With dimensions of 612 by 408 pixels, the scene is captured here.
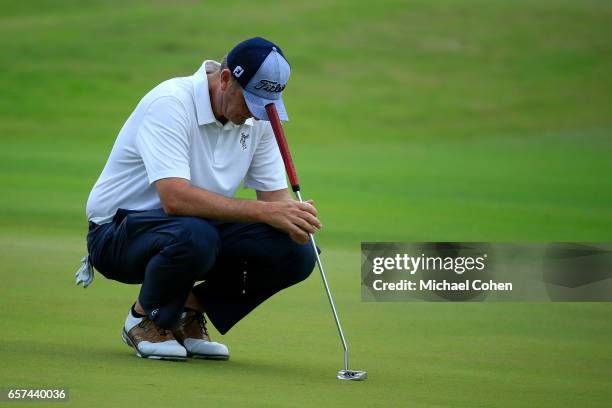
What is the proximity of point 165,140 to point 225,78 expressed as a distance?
0.33 m

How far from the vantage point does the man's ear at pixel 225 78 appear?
197 inches

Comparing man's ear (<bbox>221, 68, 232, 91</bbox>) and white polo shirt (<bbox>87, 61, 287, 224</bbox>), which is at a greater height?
man's ear (<bbox>221, 68, 232, 91</bbox>)

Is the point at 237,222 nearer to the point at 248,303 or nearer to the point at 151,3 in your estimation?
the point at 248,303

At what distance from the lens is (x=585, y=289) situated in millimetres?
7402

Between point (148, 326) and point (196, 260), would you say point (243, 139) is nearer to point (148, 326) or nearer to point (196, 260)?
point (196, 260)

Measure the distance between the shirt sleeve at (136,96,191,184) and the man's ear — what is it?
0.17 metres

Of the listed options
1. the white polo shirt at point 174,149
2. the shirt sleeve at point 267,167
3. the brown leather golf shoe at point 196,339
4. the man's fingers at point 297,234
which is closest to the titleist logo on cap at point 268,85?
the white polo shirt at point 174,149

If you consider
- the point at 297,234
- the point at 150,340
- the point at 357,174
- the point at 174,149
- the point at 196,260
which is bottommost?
the point at 150,340

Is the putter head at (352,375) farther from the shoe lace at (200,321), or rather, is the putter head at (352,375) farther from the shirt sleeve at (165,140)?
the shirt sleeve at (165,140)

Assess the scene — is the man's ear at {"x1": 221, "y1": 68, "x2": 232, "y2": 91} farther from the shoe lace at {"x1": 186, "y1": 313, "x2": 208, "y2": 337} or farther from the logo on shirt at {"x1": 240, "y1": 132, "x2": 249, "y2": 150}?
the shoe lace at {"x1": 186, "y1": 313, "x2": 208, "y2": 337}

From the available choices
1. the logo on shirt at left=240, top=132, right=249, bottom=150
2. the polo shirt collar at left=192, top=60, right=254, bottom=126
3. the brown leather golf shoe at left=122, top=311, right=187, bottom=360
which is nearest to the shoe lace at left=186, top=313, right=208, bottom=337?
the brown leather golf shoe at left=122, top=311, right=187, bottom=360

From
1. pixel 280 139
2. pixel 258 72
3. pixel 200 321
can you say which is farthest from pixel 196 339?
pixel 258 72

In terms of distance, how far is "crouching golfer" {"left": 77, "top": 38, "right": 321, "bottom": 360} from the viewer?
4902mm

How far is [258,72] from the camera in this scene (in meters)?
→ 4.91
